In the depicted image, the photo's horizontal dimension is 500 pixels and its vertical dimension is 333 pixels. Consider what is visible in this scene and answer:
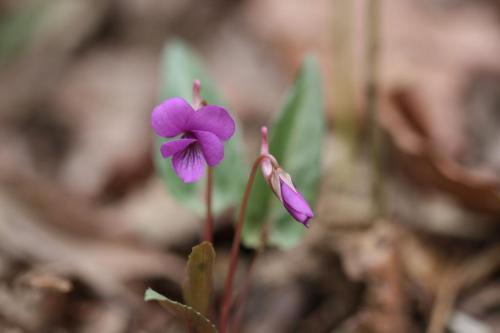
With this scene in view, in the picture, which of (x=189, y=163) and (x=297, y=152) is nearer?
(x=189, y=163)

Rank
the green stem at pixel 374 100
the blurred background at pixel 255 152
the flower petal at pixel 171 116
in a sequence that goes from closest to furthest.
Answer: the flower petal at pixel 171 116
the blurred background at pixel 255 152
the green stem at pixel 374 100

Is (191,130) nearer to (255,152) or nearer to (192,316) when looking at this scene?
(192,316)

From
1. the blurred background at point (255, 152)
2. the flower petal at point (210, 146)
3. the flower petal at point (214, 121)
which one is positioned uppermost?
the flower petal at point (214, 121)

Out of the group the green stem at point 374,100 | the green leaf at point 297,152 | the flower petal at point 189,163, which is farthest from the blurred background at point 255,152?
the flower petal at point 189,163

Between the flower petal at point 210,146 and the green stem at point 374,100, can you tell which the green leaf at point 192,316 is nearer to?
the flower petal at point 210,146

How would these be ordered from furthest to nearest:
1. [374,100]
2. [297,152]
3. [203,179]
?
1. [374,100]
2. [203,179]
3. [297,152]

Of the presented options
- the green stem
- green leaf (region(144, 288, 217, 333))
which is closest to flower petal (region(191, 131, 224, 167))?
green leaf (region(144, 288, 217, 333))

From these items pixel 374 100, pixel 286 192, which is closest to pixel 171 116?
pixel 286 192
